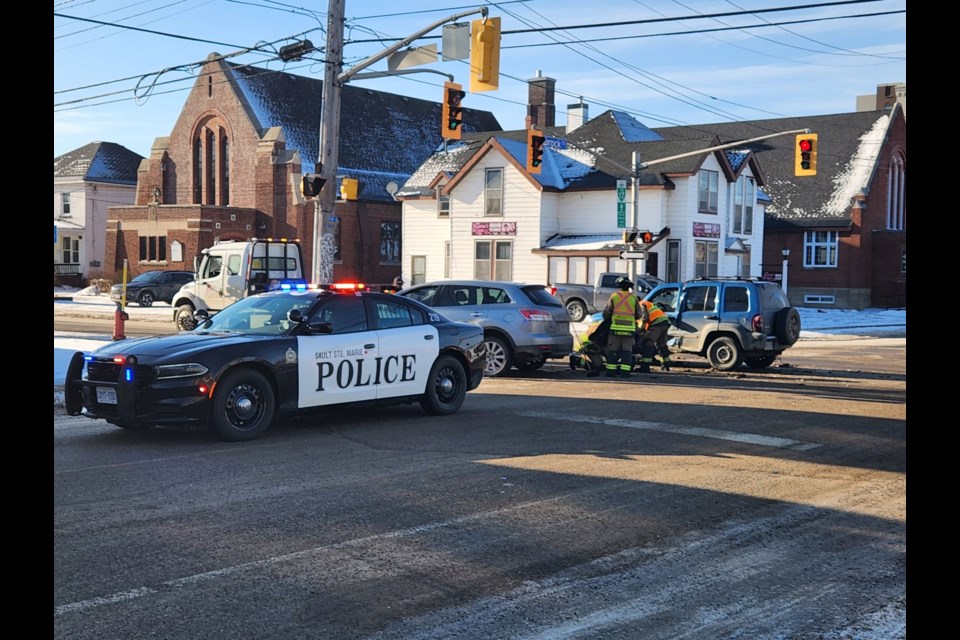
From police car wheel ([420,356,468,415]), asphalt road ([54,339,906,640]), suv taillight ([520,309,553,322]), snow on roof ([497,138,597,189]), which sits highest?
snow on roof ([497,138,597,189])

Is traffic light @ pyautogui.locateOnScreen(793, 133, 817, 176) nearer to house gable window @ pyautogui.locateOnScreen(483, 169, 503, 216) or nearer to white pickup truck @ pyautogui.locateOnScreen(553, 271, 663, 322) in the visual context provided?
white pickup truck @ pyautogui.locateOnScreen(553, 271, 663, 322)

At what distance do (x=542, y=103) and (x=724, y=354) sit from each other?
4221 centimetres

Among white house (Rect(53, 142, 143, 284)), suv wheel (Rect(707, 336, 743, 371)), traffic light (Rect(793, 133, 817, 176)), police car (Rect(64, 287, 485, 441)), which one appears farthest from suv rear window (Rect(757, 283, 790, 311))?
white house (Rect(53, 142, 143, 284))

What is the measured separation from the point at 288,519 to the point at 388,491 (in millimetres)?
1097

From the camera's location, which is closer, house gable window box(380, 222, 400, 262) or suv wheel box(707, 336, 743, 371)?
suv wheel box(707, 336, 743, 371)

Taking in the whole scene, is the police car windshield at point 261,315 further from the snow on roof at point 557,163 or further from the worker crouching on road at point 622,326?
the snow on roof at point 557,163

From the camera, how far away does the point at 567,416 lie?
1209 cm

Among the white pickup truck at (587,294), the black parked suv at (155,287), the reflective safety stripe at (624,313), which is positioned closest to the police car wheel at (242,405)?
the reflective safety stripe at (624,313)

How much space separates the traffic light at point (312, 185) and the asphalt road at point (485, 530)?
847 centimetres

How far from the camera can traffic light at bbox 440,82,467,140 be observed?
22469 mm

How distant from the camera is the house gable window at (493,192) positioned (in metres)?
43.8

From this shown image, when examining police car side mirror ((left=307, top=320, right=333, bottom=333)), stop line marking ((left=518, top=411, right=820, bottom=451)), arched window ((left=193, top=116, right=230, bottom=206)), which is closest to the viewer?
stop line marking ((left=518, top=411, right=820, bottom=451))

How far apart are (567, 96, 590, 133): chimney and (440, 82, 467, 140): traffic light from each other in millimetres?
30735
